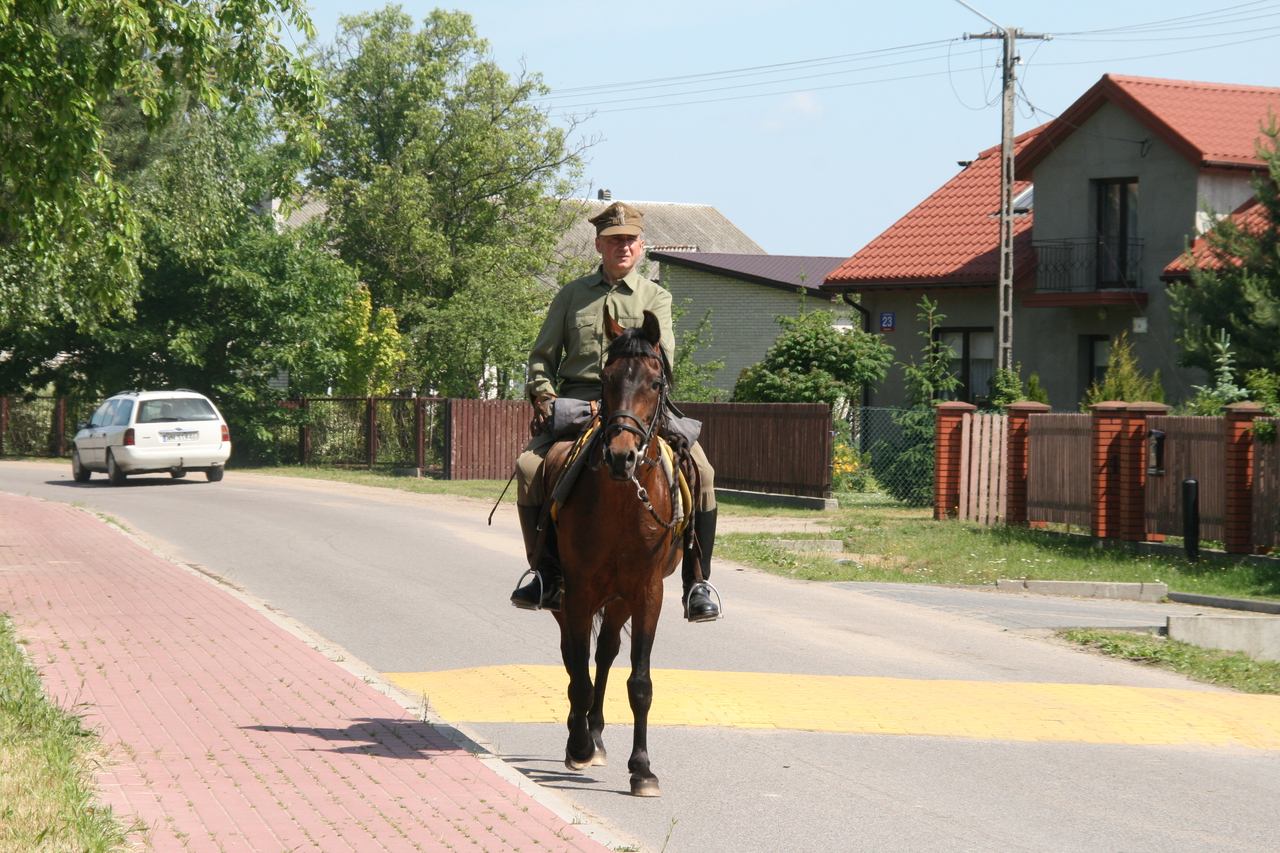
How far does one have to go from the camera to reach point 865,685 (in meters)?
9.02

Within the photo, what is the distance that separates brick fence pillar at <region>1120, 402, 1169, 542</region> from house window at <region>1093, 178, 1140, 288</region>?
436 inches

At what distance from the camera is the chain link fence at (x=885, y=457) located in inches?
984

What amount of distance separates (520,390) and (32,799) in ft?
104

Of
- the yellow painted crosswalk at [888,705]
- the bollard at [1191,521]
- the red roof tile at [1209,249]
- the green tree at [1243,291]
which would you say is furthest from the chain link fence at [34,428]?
the yellow painted crosswalk at [888,705]

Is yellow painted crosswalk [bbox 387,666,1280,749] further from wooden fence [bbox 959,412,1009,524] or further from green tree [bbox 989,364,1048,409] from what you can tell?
green tree [bbox 989,364,1048,409]

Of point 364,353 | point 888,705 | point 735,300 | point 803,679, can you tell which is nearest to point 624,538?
point 888,705

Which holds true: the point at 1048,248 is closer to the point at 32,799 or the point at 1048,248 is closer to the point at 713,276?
the point at 713,276

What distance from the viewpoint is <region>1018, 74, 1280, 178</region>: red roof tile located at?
88.1ft

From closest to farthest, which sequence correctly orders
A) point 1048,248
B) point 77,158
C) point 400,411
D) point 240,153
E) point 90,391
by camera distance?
point 77,158 < point 1048,248 < point 400,411 < point 240,153 < point 90,391

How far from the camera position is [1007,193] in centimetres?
2705

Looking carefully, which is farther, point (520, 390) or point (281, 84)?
point (520, 390)

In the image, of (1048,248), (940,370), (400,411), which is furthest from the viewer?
(400,411)

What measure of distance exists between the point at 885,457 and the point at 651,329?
70.1ft

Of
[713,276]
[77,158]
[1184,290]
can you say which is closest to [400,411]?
[713,276]
